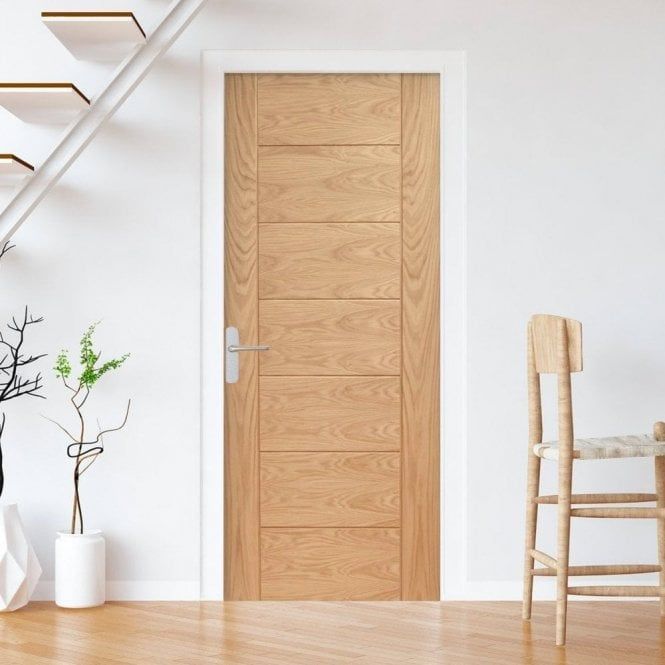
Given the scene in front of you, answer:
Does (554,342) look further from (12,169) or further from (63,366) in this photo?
(12,169)

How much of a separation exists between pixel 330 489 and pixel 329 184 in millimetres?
1242

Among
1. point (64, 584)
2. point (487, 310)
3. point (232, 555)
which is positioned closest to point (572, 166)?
point (487, 310)

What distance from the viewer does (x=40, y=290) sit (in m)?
4.11

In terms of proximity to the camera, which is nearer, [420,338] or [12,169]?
[12,169]

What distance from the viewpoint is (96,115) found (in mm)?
3836

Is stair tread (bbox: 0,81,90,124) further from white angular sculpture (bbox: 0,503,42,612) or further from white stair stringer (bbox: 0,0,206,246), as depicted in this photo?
white angular sculpture (bbox: 0,503,42,612)

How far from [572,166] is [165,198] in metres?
1.65

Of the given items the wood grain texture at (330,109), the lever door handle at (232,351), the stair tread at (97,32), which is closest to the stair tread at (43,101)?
the stair tread at (97,32)

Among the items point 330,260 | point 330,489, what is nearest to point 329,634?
point 330,489

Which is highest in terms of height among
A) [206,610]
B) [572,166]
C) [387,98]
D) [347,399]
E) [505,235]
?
[387,98]

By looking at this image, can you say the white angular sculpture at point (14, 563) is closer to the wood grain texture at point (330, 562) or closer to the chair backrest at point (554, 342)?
the wood grain texture at point (330, 562)

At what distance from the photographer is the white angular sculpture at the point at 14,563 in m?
3.75

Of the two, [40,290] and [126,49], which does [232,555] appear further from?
[126,49]

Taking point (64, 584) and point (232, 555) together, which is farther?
point (232, 555)
